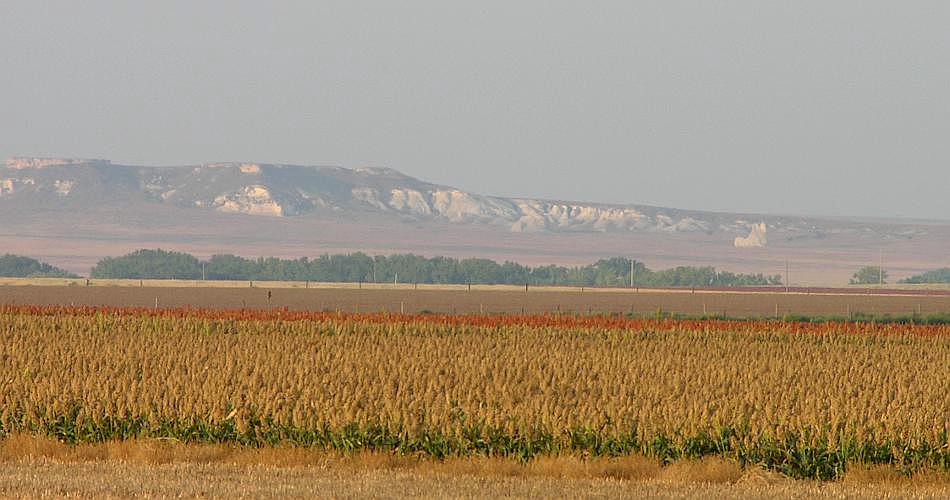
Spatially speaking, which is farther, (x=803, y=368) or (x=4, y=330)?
(x=4, y=330)

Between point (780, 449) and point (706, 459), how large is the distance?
1.05 m

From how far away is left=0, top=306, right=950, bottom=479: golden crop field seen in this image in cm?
2275

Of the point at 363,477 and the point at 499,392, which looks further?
the point at 499,392

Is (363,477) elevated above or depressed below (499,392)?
below

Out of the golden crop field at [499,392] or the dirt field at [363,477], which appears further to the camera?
the golden crop field at [499,392]

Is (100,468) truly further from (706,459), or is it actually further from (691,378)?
(691,378)

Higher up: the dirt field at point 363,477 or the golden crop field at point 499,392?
the golden crop field at point 499,392

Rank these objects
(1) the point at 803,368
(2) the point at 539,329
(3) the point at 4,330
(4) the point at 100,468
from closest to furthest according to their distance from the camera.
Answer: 1. (4) the point at 100,468
2. (1) the point at 803,368
3. (3) the point at 4,330
4. (2) the point at 539,329

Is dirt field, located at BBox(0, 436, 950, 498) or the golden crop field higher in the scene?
the golden crop field

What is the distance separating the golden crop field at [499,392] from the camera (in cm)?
2275

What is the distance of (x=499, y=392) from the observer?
89.1 feet

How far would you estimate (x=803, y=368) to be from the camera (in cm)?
3322

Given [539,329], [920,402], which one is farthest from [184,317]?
[920,402]

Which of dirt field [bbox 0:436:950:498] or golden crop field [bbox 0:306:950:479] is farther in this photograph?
golden crop field [bbox 0:306:950:479]
